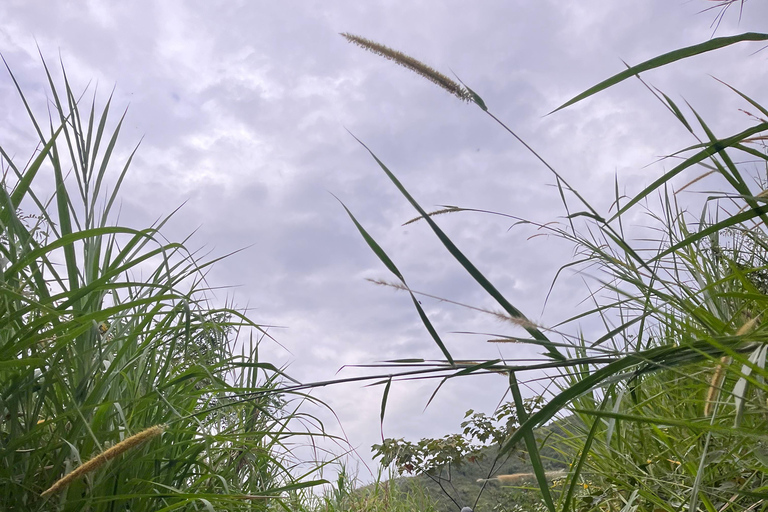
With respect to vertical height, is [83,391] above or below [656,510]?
above

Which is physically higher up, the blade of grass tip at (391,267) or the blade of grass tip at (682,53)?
the blade of grass tip at (682,53)

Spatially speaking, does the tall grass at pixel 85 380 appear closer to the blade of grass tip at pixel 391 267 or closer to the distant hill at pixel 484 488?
the blade of grass tip at pixel 391 267

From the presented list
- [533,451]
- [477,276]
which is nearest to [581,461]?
[533,451]

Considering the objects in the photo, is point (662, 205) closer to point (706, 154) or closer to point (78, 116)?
point (706, 154)

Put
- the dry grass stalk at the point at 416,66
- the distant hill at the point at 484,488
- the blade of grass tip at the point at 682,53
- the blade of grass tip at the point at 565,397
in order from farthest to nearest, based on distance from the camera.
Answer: the distant hill at the point at 484,488 → the dry grass stalk at the point at 416,66 → the blade of grass tip at the point at 682,53 → the blade of grass tip at the point at 565,397

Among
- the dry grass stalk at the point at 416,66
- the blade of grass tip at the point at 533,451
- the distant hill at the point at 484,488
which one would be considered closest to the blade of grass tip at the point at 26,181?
the dry grass stalk at the point at 416,66

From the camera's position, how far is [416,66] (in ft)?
4.15

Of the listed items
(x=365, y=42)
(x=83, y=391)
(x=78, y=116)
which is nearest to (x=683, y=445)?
(x=365, y=42)

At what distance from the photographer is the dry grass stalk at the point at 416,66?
122 cm

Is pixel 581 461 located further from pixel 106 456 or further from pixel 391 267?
pixel 106 456

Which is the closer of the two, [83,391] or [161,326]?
[83,391]

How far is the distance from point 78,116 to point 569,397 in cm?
150

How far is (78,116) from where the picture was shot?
1.61m

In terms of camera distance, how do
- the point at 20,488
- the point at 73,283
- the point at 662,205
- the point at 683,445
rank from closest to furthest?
the point at 20,488, the point at 73,283, the point at 683,445, the point at 662,205
